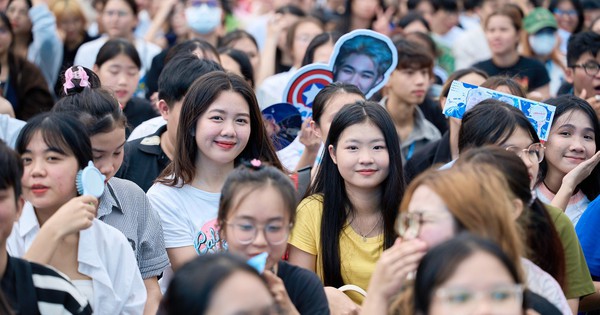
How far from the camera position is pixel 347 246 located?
4430 millimetres

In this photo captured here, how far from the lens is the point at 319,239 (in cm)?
445

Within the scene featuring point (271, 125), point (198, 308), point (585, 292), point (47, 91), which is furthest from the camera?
point (47, 91)

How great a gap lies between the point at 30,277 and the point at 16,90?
167 inches

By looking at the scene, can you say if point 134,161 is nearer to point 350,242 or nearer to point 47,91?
point 350,242

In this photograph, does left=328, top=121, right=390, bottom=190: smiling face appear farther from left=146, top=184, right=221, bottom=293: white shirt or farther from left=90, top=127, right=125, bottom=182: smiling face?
left=90, top=127, right=125, bottom=182: smiling face

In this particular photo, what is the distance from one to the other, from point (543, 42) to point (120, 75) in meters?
4.16

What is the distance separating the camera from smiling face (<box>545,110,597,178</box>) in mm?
5133

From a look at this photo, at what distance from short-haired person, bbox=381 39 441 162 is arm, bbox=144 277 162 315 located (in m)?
3.09

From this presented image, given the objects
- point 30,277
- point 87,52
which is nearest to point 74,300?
point 30,277

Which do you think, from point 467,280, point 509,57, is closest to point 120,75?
point 509,57

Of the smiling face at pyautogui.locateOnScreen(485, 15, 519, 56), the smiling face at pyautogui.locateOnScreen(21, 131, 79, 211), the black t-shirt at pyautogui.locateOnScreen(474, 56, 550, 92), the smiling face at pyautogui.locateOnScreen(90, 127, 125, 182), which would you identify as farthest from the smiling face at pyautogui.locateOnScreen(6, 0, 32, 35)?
the smiling face at pyautogui.locateOnScreen(21, 131, 79, 211)

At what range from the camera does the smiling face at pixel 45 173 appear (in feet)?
12.1

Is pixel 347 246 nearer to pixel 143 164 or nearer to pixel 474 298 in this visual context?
pixel 143 164

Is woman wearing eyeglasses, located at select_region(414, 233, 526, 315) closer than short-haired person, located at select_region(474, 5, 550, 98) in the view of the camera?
Yes
